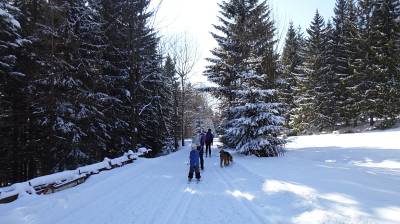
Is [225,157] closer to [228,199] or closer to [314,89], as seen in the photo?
[228,199]

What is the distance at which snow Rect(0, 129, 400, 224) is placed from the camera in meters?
7.07

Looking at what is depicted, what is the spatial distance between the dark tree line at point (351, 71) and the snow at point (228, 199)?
13879 mm

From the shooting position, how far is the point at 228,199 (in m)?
9.11

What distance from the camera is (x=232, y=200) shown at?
896 cm

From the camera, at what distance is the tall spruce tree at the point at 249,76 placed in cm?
1973

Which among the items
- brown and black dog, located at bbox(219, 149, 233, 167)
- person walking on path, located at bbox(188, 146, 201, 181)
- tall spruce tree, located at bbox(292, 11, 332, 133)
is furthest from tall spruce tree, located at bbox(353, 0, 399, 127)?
person walking on path, located at bbox(188, 146, 201, 181)

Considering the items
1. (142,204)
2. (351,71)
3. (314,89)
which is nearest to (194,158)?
(142,204)

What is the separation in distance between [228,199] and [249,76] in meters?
12.3

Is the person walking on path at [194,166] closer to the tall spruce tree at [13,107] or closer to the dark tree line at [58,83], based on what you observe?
the dark tree line at [58,83]

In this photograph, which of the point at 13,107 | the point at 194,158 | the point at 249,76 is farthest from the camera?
the point at 249,76

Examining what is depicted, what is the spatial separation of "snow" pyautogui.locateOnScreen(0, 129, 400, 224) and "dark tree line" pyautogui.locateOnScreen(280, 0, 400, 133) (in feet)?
45.5

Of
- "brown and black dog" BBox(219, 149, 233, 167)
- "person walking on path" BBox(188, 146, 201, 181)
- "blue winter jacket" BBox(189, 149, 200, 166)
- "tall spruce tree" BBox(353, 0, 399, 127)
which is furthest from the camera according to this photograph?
"tall spruce tree" BBox(353, 0, 399, 127)

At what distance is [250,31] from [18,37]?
46.8ft

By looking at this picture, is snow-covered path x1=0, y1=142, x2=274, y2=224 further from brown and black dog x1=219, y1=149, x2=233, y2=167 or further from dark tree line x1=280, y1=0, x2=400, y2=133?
dark tree line x1=280, y1=0, x2=400, y2=133
